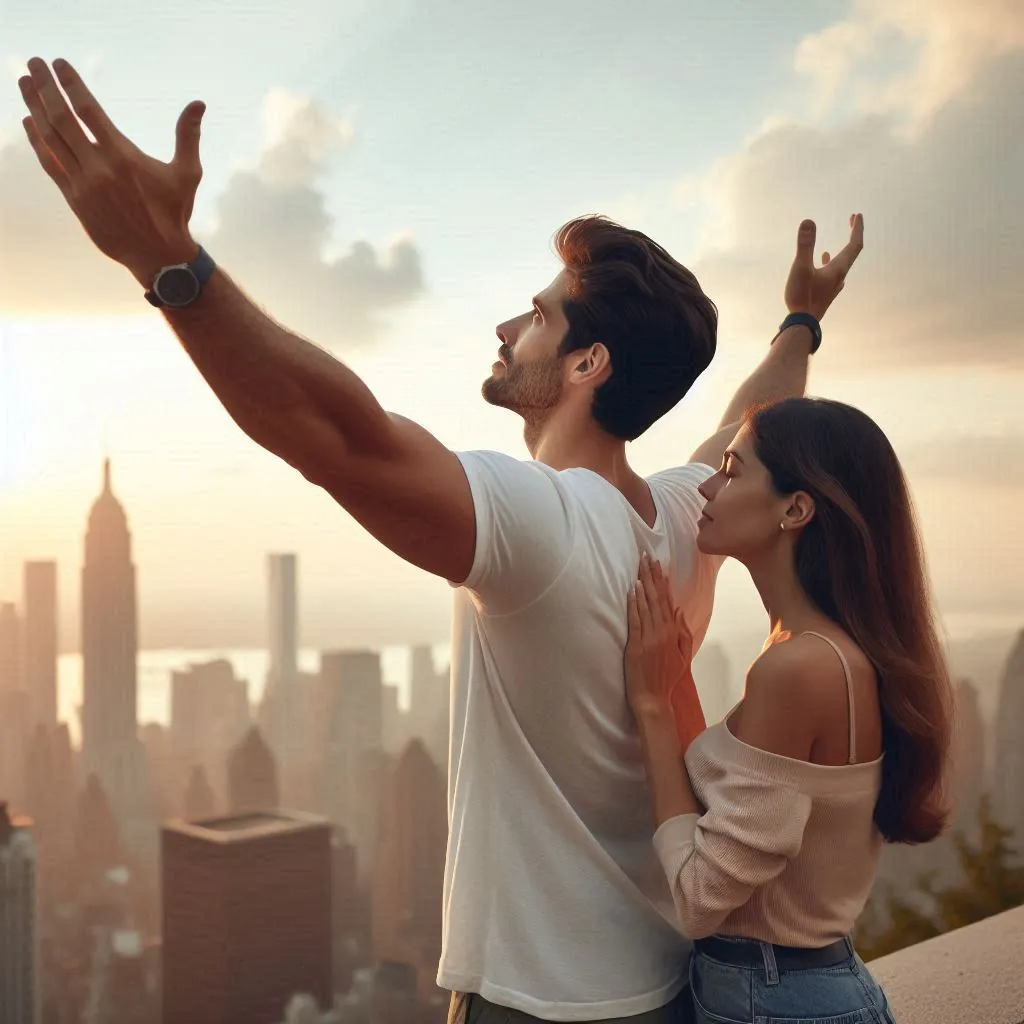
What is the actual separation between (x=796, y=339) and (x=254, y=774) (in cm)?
2974

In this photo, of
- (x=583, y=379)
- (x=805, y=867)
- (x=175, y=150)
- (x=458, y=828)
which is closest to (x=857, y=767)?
(x=805, y=867)

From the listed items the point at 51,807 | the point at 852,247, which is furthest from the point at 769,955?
the point at 51,807

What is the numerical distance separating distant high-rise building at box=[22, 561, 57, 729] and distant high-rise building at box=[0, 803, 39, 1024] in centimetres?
223

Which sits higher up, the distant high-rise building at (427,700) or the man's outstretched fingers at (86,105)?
the man's outstretched fingers at (86,105)

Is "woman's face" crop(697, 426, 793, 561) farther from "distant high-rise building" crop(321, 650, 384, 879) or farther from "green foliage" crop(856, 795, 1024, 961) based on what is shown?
"distant high-rise building" crop(321, 650, 384, 879)

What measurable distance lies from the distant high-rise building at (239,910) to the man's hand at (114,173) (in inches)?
927

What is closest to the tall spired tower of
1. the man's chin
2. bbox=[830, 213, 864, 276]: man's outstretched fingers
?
bbox=[830, 213, 864, 276]: man's outstretched fingers

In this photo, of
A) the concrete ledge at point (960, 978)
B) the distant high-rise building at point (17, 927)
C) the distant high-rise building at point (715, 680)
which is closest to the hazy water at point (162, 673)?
the distant high-rise building at point (17, 927)

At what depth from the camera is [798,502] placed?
3.97 ft

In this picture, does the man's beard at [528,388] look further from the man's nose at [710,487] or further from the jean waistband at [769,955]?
the jean waistband at [769,955]

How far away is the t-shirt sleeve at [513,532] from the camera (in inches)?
40.5

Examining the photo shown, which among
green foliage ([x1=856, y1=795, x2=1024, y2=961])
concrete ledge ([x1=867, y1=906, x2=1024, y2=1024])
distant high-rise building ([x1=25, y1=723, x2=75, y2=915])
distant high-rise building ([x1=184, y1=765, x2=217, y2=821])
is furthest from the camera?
distant high-rise building ([x1=25, y1=723, x2=75, y2=915])

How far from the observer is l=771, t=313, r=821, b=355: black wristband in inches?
68.2

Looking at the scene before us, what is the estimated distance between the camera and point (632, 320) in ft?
4.31
